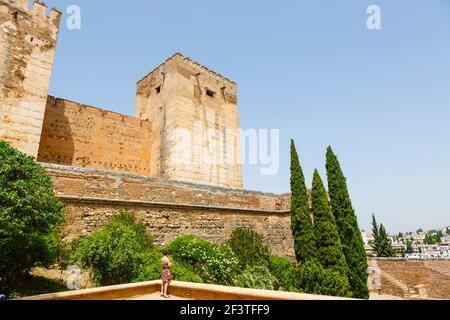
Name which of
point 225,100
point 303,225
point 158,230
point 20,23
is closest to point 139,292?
point 158,230

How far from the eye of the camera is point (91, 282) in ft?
25.4

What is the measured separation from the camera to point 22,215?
242 inches

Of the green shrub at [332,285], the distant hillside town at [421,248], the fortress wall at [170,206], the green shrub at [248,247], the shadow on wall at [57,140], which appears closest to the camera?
the fortress wall at [170,206]

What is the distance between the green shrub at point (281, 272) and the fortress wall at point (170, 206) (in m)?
1.98

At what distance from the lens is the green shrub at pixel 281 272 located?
458 inches

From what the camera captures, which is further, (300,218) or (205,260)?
(300,218)

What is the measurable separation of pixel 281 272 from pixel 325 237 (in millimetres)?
2751

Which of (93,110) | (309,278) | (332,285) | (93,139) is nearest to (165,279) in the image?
(309,278)

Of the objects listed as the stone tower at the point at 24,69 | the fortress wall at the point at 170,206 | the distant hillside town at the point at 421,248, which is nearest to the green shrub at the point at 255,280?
the fortress wall at the point at 170,206

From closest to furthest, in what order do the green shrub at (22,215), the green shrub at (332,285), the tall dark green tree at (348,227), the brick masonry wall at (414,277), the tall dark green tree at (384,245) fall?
the green shrub at (22,215) → the green shrub at (332,285) → the tall dark green tree at (348,227) → the brick masonry wall at (414,277) → the tall dark green tree at (384,245)

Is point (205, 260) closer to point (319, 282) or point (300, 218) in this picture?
point (319, 282)

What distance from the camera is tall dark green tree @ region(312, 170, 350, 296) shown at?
510 inches

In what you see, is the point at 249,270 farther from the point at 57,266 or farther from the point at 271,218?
the point at 57,266

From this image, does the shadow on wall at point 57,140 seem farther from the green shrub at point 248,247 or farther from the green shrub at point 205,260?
the green shrub at point 248,247
